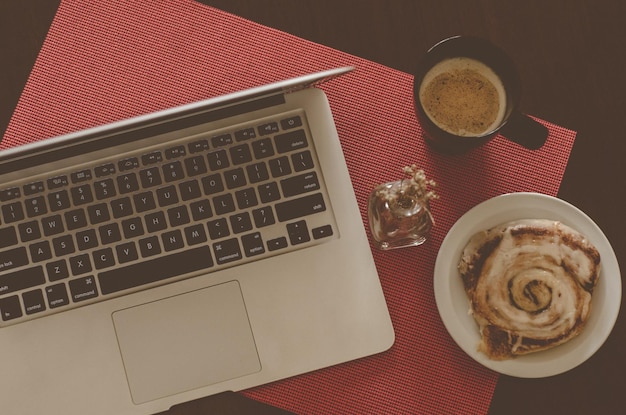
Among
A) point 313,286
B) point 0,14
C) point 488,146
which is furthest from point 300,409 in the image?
point 0,14

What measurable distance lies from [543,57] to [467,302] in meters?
0.34

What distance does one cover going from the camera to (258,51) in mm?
826

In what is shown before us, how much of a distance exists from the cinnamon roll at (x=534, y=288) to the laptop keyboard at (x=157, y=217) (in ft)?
0.67

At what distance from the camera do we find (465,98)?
2.45 feet

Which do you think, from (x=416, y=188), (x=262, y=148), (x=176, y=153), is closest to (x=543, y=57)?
(x=416, y=188)

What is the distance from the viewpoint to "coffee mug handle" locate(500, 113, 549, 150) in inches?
28.7

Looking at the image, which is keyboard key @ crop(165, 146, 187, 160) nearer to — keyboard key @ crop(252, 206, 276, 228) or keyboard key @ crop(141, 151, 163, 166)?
keyboard key @ crop(141, 151, 163, 166)

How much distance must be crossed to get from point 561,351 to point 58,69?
74 centimetres

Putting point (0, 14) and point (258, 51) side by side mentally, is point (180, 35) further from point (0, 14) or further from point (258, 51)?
point (0, 14)

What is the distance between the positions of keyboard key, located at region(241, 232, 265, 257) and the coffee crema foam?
0.26 metres

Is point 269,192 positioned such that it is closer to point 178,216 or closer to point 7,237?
point 178,216

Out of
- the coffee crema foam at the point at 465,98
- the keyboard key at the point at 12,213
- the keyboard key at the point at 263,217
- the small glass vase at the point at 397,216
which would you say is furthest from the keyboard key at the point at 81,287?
the coffee crema foam at the point at 465,98

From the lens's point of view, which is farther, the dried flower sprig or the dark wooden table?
the dark wooden table

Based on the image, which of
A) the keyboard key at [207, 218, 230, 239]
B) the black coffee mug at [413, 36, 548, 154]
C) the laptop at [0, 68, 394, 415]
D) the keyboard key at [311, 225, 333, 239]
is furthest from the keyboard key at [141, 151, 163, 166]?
the black coffee mug at [413, 36, 548, 154]
